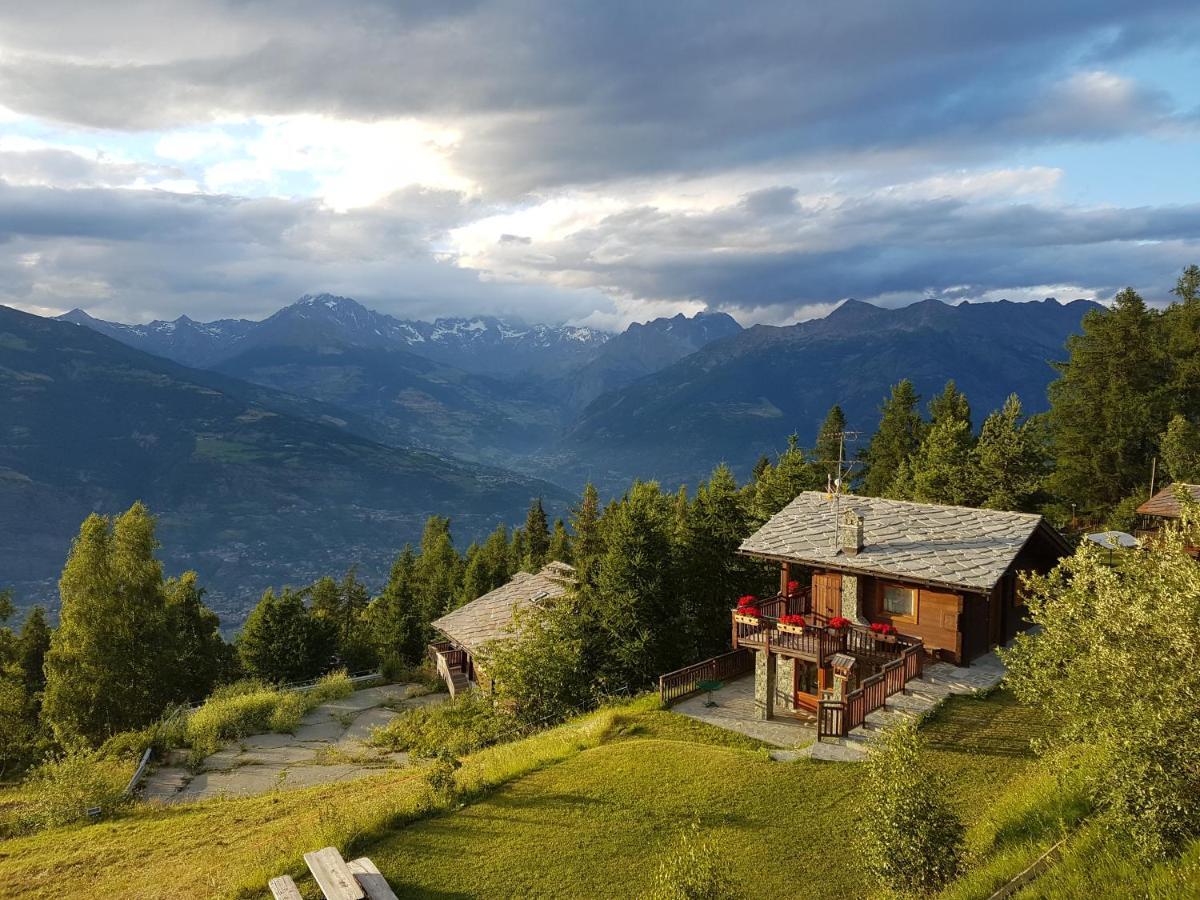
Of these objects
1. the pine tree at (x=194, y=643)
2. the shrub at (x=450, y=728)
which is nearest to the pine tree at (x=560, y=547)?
the pine tree at (x=194, y=643)

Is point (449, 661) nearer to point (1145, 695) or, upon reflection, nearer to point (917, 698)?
point (917, 698)

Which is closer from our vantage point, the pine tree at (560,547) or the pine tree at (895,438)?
the pine tree at (560,547)

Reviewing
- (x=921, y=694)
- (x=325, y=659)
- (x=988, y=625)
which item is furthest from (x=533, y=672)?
(x=325, y=659)

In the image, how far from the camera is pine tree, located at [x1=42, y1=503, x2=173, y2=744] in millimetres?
33719

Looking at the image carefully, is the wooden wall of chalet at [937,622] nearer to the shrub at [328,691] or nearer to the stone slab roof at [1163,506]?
the stone slab roof at [1163,506]

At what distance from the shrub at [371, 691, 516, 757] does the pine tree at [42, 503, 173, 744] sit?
41.2 feet

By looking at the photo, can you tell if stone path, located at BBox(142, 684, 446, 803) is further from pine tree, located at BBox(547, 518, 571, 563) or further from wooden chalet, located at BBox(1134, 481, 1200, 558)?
wooden chalet, located at BBox(1134, 481, 1200, 558)

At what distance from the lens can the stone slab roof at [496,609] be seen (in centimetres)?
3809

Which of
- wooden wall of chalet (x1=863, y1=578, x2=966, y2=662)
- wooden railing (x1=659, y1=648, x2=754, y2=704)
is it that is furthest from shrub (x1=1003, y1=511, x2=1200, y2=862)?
wooden railing (x1=659, y1=648, x2=754, y2=704)

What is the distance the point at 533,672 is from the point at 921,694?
1433 centimetres

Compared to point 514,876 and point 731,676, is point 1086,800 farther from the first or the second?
point 731,676

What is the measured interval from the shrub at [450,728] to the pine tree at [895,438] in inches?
1997

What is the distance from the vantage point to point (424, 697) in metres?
42.3

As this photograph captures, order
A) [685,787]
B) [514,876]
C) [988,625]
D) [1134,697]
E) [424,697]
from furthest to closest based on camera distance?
1. [424,697]
2. [988,625]
3. [685,787]
4. [514,876]
5. [1134,697]
